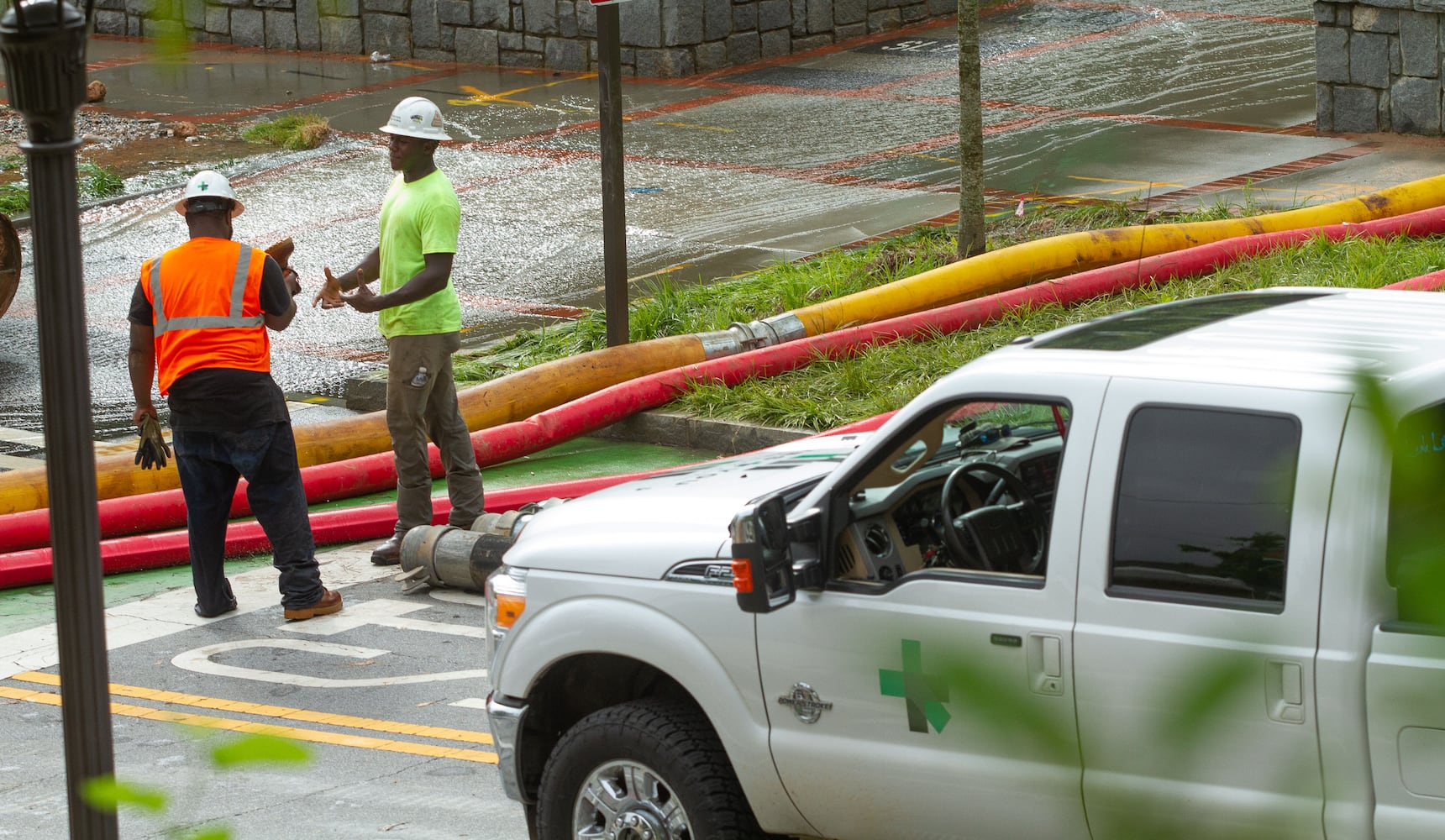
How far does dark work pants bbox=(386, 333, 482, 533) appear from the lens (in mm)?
8164

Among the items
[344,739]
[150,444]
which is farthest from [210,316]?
[344,739]

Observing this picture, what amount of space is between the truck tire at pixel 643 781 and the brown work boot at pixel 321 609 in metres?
3.16

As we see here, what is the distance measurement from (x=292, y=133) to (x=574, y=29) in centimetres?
442

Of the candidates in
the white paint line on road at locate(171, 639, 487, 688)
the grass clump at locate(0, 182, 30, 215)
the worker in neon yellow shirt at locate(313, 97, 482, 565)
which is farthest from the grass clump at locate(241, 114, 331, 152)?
the white paint line on road at locate(171, 639, 487, 688)

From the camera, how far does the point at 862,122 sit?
734 inches

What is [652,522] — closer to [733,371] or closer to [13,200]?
[733,371]

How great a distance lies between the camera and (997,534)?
4.47 metres

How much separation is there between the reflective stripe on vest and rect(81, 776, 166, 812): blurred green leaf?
21.5 ft

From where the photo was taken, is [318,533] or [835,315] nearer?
[318,533]

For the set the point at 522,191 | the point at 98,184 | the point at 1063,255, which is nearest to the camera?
the point at 1063,255

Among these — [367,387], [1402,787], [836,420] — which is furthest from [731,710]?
[367,387]

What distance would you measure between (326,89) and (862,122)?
24.7ft

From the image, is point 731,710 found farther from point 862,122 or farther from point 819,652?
point 862,122

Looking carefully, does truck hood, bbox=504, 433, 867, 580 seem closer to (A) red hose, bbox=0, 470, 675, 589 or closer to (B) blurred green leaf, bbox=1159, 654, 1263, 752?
(A) red hose, bbox=0, 470, 675, 589
